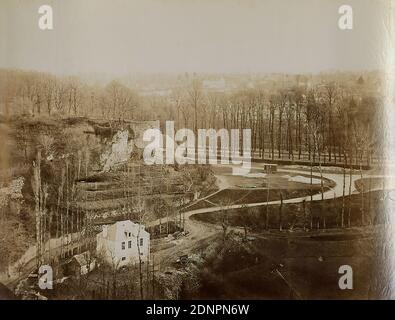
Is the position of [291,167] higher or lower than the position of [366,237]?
higher

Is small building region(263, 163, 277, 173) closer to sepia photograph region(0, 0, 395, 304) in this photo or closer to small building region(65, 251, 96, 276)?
sepia photograph region(0, 0, 395, 304)

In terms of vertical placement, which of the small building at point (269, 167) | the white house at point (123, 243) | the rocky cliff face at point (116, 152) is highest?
the rocky cliff face at point (116, 152)

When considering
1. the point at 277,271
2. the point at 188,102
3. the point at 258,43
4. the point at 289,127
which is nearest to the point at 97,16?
the point at 188,102

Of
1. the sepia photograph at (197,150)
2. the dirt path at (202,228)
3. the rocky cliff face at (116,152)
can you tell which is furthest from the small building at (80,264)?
the rocky cliff face at (116,152)

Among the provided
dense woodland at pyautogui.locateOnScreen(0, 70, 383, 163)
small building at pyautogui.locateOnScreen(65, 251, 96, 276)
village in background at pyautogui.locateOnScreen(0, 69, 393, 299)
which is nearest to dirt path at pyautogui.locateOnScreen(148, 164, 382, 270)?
village in background at pyautogui.locateOnScreen(0, 69, 393, 299)

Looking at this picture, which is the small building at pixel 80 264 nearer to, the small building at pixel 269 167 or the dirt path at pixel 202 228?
the dirt path at pixel 202 228

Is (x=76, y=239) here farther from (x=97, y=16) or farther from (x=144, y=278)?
(x=97, y=16)
